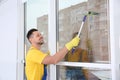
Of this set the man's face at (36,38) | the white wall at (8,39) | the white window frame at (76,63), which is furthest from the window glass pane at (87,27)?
the white wall at (8,39)

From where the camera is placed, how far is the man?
2.29m

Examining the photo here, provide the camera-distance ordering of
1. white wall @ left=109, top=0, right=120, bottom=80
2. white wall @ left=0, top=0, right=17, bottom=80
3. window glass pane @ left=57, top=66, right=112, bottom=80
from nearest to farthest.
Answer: white wall @ left=109, top=0, right=120, bottom=80
window glass pane @ left=57, top=66, right=112, bottom=80
white wall @ left=0, top=0, right=17, bottom=80

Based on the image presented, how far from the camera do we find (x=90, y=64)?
2139 mm

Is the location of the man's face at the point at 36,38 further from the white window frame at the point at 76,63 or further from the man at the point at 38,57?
the white window frame at the point at 76,63

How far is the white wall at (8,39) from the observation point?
150 inches

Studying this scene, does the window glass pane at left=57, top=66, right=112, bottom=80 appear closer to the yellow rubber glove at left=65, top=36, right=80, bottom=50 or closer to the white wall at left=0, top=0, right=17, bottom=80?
the yellow rubber glove at left=65, top=36, right=80, bottom=50

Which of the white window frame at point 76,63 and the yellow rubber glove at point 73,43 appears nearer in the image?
the white window frame at point 76,63

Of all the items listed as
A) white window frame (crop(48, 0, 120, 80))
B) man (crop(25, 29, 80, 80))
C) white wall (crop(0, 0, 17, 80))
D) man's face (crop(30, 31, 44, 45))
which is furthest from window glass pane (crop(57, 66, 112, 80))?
white wall (crop(0, 0, 17, 80))

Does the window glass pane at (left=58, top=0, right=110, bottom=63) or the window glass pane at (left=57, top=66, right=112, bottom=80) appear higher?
the window glass pane at (left=58, top=0, right=110, bottom=63)

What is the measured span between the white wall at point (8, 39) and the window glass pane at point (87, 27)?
1.39m

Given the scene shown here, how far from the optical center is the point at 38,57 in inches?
95.1

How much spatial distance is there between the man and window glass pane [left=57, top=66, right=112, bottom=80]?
0.23 meters

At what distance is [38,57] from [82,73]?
20.5 inches

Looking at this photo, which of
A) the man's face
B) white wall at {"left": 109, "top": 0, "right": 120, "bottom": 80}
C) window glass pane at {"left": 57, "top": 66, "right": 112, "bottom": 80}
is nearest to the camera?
white wall at {"left": 109, "top": 0, "right": 120, "bottom": 80}
